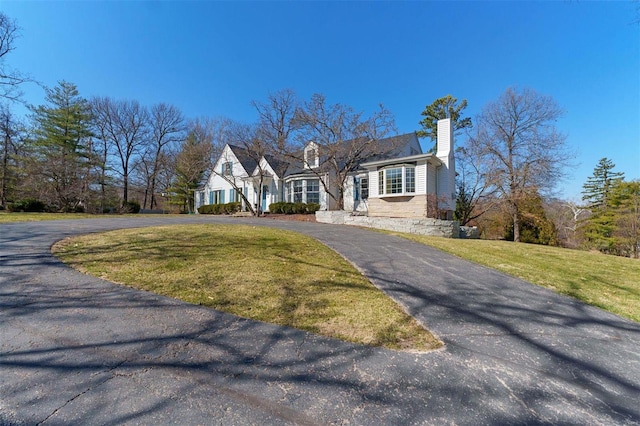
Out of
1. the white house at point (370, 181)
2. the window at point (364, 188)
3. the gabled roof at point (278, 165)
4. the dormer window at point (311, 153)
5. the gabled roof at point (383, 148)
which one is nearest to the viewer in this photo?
the white house at point (370, 181)

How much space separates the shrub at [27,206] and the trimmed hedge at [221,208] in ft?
37.7

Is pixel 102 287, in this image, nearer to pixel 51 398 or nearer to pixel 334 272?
pixel 51 398

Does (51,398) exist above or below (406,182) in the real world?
below

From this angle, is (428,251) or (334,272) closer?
(334,272)

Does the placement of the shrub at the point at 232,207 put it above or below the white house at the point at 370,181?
below

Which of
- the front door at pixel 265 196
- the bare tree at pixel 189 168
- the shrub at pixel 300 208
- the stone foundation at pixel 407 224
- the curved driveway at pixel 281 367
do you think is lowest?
the curved driveway at pixel 281 367

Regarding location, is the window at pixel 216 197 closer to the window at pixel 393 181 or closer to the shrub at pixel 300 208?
the shrub at pixel 300 208

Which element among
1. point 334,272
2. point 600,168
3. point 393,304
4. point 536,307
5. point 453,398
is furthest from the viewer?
point 600,168

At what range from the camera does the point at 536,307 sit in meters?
3.77

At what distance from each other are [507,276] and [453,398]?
458 cm

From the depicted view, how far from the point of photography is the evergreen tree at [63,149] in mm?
19016

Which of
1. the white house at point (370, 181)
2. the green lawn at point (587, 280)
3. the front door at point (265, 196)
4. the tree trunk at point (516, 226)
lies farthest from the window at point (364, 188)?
the green lawn at point (587, 280)

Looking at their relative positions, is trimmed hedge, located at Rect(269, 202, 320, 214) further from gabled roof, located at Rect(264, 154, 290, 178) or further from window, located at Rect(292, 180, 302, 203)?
gabled roof, located at Rect(264, 154, 290, 178)

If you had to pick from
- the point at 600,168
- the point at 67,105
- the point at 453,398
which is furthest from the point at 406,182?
the point at 600,168
